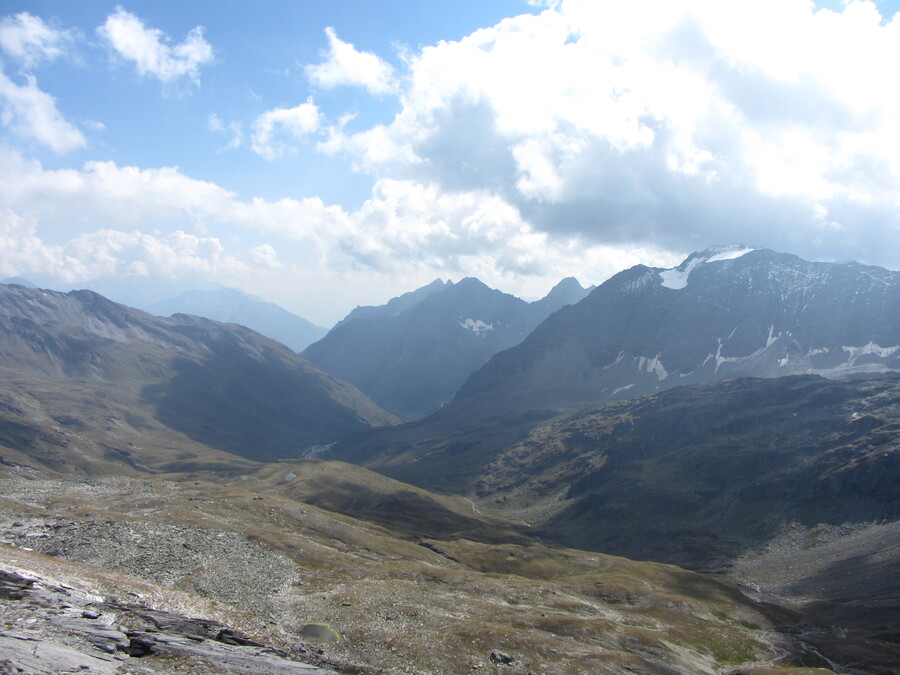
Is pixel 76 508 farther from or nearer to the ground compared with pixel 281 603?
nearer to the ground

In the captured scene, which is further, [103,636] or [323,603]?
[323,603]

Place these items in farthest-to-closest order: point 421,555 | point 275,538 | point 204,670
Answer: point 421,555 → point 275,538 → point 204,670

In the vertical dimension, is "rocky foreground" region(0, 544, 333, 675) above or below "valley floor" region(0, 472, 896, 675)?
above

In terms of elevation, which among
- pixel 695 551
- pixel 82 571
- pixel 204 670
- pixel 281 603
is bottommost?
pixel 695 551

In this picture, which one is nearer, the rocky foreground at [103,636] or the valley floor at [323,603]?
the rocky foreground at [103,636]

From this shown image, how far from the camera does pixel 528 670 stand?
54000 millimetres

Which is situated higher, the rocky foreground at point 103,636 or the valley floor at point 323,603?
the rocky foreground at point 103,636

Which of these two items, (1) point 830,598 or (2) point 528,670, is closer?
(2) point 528,670

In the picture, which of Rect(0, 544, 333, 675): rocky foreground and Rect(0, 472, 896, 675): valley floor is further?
Rect(0, 472, 896, 675): valley floor

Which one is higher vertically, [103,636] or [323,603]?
[103,636]

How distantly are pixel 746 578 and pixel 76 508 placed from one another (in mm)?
163885

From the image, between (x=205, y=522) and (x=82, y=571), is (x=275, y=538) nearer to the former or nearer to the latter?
(x=205, y=522)

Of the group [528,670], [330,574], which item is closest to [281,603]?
[330,574]

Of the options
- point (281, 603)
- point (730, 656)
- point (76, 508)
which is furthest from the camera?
point (76, 508)
